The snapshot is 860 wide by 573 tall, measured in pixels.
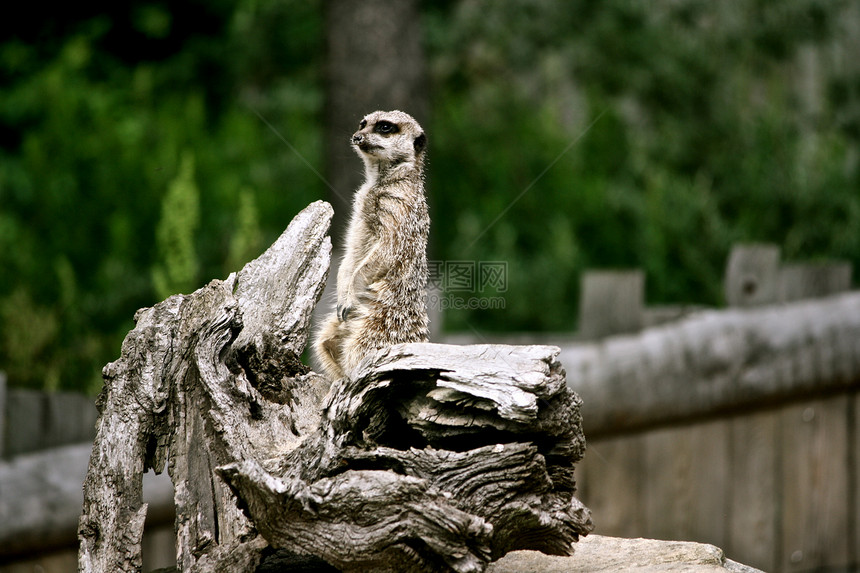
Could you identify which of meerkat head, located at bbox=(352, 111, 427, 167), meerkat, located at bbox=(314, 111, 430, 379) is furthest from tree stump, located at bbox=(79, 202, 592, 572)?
meerkat head, located at bbox=(352, 111, 427, 167)

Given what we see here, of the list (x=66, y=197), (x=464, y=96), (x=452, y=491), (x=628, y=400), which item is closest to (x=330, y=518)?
(x=452, y=491)

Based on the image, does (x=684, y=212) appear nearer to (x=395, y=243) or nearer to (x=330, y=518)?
(x=395, y=243)

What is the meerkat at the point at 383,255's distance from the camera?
2.35 meters

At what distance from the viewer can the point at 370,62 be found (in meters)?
4.23

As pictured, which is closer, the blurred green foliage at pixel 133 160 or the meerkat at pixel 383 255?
the meerkat at pixel 383 255

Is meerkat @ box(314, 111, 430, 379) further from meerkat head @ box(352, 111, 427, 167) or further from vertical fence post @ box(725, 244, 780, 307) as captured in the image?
vertical fence post @ box(725, 244, 780, 307)

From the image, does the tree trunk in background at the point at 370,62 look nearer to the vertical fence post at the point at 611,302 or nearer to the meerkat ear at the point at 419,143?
the vertical fence post at the point at 611,302

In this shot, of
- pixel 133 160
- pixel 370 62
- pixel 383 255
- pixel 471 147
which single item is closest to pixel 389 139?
pixel 383 255

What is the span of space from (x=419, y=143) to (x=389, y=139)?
106 millimetres

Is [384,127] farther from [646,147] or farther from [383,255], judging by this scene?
[646,147]

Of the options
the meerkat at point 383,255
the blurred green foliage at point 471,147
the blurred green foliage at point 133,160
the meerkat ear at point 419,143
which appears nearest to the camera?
the meerkat at point 383,255

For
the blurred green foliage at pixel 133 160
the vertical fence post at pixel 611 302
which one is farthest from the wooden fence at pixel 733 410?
the blurred green foliage at pixel 133 160

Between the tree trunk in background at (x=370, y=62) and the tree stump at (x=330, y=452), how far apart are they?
2.22 m

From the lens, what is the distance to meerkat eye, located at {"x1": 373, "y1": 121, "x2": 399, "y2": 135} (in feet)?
8.00
